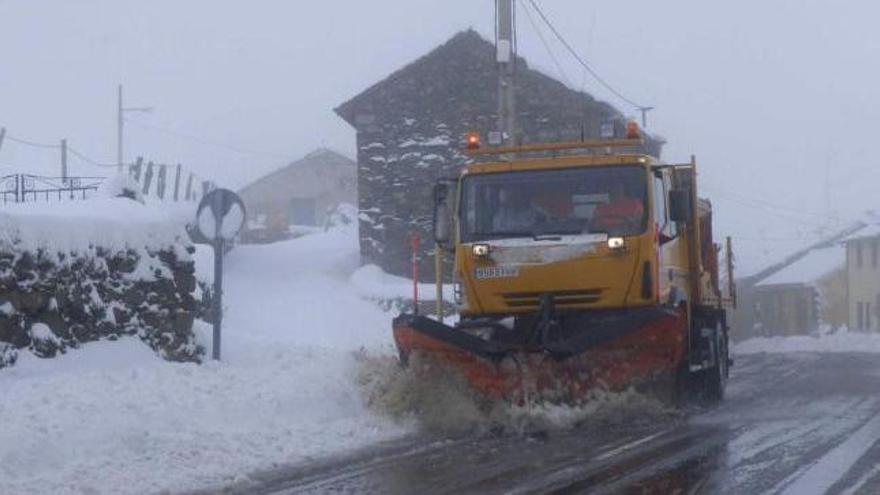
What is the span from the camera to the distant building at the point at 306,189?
72.5m

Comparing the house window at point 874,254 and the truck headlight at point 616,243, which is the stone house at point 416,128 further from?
the house window at point 874,254

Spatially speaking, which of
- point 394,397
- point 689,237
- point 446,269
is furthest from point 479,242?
point 446,269

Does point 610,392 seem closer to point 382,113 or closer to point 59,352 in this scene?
point 59,352

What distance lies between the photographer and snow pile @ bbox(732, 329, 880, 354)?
3375cm

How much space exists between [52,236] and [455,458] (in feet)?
16.3

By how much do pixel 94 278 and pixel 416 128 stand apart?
69.9ft

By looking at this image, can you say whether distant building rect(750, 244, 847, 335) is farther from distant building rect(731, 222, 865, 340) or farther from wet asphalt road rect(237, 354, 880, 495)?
wet asphalt road rect(237, 354, 880, 495)

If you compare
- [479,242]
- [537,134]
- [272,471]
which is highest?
[537,134]

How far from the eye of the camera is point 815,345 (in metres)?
36.1

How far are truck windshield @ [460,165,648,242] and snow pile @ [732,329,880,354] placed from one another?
1908 centimetres

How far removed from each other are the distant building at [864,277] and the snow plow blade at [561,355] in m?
48.2

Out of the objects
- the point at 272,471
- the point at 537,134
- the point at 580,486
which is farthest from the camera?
the point at 537,134

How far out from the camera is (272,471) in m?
11.0

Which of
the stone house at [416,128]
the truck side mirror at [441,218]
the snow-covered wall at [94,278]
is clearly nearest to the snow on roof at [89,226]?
the snow-covered wall at [94,278]
